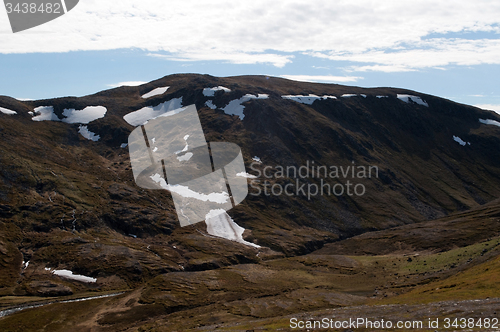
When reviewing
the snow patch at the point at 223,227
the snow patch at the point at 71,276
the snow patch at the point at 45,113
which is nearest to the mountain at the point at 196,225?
the snow patch at the point at 45,113

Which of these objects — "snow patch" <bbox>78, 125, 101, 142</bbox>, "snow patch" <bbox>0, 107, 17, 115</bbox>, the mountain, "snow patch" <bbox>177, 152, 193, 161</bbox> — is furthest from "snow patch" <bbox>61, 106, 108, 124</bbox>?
"snow patch" <bbox>177, 152, 193, 161</bbox>

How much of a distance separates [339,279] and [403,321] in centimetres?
5239

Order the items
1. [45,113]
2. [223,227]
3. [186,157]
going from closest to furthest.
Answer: [223,227]
[186,157]
[45,113]

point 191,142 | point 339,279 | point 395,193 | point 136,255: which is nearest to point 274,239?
point 339,279

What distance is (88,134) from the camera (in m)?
176

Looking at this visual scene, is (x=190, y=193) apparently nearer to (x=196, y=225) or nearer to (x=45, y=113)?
(x=196, y=225)

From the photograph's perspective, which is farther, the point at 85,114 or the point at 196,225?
the point at 85,114

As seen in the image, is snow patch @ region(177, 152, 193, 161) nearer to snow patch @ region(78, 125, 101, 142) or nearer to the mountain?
the mountain

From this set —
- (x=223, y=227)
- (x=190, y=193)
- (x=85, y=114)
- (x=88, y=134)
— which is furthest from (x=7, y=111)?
(x=223, y=227)

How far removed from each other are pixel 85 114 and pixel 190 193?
7887 centimetres

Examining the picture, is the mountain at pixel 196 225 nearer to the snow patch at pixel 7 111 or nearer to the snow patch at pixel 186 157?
the snow patch at pixel 7 111

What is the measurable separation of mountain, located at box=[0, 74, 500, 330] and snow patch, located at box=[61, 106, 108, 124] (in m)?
0.86

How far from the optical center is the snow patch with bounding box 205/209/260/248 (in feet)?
420

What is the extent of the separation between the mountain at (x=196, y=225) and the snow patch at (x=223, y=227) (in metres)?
2.53
